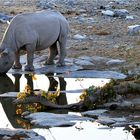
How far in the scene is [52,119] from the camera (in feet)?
42.5

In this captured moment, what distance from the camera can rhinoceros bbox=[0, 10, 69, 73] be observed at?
1942 cm

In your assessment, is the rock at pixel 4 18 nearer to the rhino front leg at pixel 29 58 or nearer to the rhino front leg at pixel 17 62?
the rhino front leg at pixel 17 62

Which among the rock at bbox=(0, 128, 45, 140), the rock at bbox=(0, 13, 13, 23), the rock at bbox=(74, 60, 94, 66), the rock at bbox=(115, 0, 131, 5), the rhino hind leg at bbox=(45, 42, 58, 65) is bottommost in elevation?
the rock at bbox=(115, 0, 131, 5)

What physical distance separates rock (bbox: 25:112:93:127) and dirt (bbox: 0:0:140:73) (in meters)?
6.69

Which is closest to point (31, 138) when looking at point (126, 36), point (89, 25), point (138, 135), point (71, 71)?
point (138, 135)

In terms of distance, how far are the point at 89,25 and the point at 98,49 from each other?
19.4ft

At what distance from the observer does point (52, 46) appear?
2102 cm

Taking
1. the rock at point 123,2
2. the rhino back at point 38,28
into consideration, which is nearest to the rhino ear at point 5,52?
the rhino back at point 38,28

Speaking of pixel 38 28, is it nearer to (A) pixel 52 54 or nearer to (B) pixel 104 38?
(A) pixel 52 54

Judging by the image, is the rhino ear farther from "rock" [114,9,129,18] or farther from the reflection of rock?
"rock" [114,9,129,18]

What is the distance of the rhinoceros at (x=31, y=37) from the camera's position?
63.7 ft

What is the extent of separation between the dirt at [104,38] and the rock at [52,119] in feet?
22.0

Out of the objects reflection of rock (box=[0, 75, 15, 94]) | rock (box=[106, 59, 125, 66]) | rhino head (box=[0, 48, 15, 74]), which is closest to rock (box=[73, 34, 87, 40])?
rock (box=[106, 59, 125, 66])

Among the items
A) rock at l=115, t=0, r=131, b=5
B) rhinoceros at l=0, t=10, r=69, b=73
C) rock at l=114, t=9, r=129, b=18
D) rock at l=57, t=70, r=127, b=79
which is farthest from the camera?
rock at l=115, t=0, r=131, b=5
